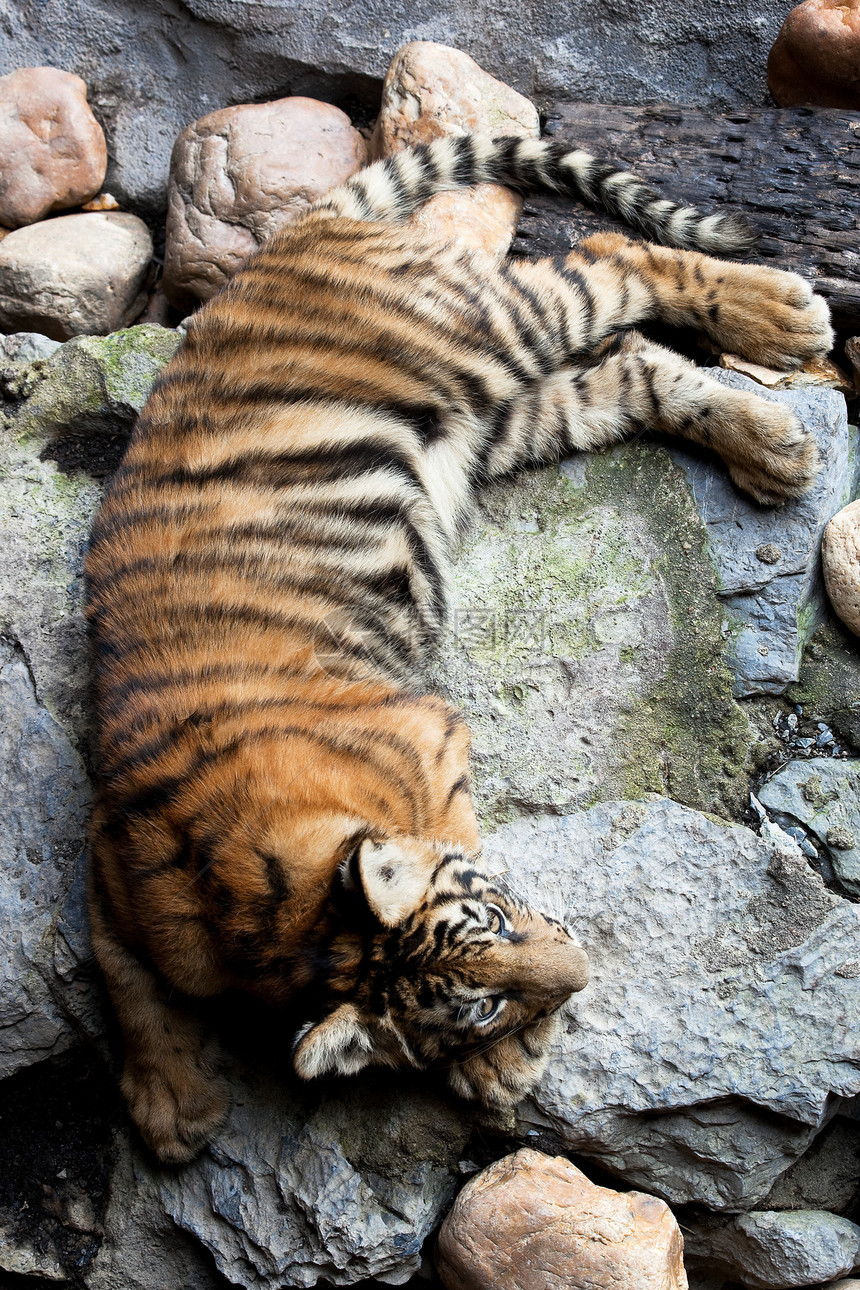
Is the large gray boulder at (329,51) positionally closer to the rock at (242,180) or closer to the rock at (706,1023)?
the rock at (242,180)

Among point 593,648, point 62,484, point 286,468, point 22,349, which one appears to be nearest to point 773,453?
point 593,648

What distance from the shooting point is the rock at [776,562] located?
113 inches

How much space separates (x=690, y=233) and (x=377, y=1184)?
3026 millimetres

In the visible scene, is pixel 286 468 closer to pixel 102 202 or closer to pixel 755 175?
pixel 755 175

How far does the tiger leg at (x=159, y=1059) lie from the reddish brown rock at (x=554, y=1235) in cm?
63

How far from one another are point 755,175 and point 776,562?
4.95 ft

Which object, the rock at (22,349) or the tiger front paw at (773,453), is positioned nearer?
the tiger front paw at (773,453)

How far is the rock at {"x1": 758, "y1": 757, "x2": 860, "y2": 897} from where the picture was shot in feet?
8.66

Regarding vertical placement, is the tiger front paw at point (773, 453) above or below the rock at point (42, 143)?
above

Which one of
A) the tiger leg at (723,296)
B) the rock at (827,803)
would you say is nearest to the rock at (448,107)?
the tiger leg at (723,296)

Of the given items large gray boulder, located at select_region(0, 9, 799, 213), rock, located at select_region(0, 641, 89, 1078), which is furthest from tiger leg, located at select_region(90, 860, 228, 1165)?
large gray boulder, located at select_region(0, 9, 799, 213)

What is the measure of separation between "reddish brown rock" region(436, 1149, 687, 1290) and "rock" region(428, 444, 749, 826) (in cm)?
88

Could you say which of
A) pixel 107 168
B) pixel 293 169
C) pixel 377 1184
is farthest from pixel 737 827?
pixel 107 168

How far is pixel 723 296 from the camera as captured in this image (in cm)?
322
